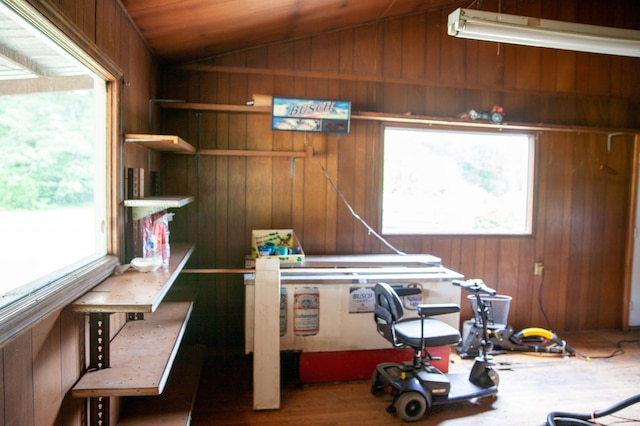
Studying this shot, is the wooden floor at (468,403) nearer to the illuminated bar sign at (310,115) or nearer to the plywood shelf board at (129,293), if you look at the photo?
the plywood shelf board at (129,293)

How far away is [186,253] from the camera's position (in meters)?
2.91

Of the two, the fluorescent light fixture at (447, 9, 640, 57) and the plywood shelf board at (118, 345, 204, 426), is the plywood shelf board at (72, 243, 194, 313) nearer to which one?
the plywood shelf board at (118, 345, 204, 426)

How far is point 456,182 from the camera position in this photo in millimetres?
4094

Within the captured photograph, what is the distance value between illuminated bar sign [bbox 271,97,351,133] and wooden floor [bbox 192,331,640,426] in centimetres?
196

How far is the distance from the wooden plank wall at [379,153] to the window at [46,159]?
140cm

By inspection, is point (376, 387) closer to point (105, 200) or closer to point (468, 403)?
point (468, 403)

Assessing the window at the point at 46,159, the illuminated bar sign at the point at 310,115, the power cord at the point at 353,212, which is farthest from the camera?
the power cord at the point at 353,212

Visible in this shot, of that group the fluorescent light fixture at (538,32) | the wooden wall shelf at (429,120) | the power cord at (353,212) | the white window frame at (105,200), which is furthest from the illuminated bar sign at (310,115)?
the white window frame at (105,200)

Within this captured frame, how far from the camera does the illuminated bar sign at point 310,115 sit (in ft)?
11.2

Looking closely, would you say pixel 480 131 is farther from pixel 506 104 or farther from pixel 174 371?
pixel 174 371

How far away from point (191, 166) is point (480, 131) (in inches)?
105

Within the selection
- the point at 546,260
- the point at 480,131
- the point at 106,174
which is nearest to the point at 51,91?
the point at 106,174

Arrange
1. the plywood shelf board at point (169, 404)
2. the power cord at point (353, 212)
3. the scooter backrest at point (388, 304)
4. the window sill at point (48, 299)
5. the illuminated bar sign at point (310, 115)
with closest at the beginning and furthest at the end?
1. the window sill at point (48, 299)
2. the plywood shelf board at point (169, 404)
3. the scooter backrest at point (388, 304)
4. the illuminated bar sign at point (310, 115)
5. the power cord at point (353, 212)

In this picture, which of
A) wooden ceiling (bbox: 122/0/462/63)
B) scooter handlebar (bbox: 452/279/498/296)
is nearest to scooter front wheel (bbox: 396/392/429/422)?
scooter handlebar (bbox: 452/279/498/296)
